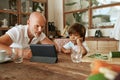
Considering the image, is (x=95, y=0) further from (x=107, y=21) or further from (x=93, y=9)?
(x=107, y=21)

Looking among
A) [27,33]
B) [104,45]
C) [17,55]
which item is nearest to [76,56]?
[17,55]

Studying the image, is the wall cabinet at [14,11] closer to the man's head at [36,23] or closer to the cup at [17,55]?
the man's head at [36,23]

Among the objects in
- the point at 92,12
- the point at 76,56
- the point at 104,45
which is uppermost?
the point at 92,12

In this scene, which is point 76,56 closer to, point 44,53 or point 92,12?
point 44,53

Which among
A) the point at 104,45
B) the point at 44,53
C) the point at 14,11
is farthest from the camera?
the point at 14,11

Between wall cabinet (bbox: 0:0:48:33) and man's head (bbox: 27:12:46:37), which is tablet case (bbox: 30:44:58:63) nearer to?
man's head (bbox: 27:12:46:37)

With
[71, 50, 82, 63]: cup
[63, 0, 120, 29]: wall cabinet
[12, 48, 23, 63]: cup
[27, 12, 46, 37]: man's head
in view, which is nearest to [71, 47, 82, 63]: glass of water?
[71, 50, 82, 63]: cup

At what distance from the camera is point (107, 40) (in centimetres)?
365

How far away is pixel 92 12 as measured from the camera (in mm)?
4430

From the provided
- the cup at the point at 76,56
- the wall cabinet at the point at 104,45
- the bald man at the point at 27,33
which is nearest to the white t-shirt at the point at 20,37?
the bald man at the point at 27,33

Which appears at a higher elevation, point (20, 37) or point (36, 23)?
point (36, 23)

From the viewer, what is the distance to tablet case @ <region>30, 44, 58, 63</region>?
122 cm

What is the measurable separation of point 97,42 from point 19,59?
280cm

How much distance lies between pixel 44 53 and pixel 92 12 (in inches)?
135
